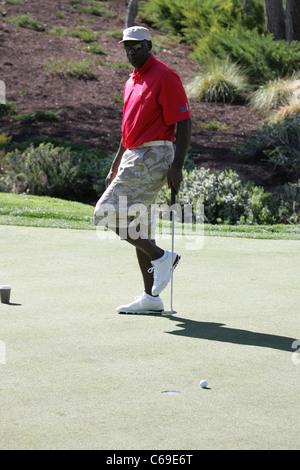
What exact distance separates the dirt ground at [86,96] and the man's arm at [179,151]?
8.36 m

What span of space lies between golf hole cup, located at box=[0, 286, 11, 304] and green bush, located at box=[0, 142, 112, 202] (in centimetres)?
805

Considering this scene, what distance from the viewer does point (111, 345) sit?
466cm

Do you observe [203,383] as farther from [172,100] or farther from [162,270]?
[172,100]

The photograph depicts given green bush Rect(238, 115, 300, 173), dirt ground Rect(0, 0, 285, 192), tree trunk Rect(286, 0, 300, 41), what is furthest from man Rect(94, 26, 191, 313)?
tree trunk Rect(286, 0, 300, 41)

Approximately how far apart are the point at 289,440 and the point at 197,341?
5.63 ft

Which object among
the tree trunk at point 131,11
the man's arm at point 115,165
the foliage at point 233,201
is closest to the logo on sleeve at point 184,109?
the man's arm at point 115,165

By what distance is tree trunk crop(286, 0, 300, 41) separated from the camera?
796 inches

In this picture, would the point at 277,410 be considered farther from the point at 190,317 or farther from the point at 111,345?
the point at 190,317

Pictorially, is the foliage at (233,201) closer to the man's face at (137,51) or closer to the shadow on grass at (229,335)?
the man's face at (137,51)

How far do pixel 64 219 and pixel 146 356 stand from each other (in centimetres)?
685

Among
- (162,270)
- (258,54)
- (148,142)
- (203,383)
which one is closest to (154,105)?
(148,142)

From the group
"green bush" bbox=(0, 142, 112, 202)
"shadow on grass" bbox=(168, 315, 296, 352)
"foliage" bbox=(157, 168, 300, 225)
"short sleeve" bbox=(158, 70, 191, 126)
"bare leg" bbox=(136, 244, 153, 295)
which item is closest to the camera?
"shadow on grass" bbox=(168, 315, 296, 352)

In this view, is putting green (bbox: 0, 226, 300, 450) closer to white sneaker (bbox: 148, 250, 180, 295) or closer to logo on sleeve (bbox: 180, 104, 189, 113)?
white sneaker (bbox: 148, 250, 180, 295)

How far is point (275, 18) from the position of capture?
2120cm
